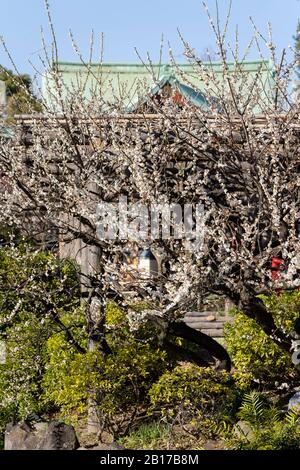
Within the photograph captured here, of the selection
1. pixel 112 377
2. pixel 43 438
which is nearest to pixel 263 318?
pixel 112 377

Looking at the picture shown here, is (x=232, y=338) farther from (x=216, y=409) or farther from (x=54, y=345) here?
(x=54, y=345)

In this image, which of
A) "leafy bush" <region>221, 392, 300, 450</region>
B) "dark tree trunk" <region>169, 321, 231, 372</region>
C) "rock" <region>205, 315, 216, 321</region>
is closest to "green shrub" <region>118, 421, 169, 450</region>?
"leafy bush" <region>221, 392, 300, 450</region>

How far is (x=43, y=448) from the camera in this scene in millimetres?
5684

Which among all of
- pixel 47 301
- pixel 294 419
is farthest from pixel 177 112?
pixel 294 419

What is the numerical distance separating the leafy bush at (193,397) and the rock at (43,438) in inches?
50.9

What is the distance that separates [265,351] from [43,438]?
10.5 feet

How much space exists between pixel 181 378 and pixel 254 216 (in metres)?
1.88

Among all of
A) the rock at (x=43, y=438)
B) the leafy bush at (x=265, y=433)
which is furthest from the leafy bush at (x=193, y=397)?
the rock at (x=43, y=438)

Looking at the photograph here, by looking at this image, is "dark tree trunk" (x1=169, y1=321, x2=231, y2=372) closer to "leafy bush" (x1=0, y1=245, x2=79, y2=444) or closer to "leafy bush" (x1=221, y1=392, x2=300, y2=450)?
"leafy bush" (x1=0, y1=245, x2=79, y2=444)

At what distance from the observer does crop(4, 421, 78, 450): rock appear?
5.73m

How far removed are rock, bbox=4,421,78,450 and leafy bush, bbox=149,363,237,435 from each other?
129 centimetres

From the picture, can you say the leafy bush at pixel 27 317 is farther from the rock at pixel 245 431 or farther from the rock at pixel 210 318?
the rock at pixel 210 318

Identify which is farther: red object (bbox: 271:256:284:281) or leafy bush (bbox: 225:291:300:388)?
leafy bush (bbox: 225:291:300:388)

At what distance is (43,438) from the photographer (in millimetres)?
5797
